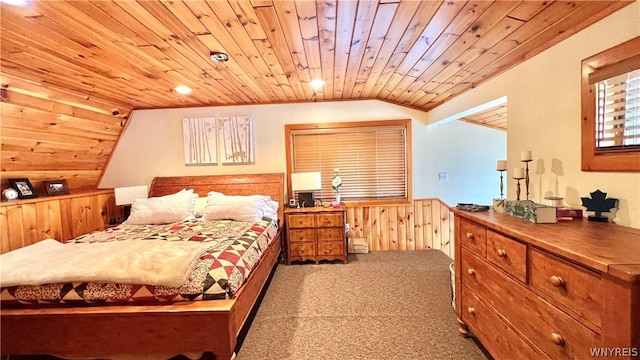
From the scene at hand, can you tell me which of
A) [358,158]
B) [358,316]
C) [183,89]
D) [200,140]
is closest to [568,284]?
[358,316]

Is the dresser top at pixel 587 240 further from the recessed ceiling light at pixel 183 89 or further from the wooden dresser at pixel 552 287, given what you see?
the recessed ceiling light at pixel 183 89

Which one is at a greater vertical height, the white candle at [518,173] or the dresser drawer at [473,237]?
the white candle at [518,173]

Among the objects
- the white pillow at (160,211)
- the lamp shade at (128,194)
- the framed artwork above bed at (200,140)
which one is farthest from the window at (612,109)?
the lamp shade at (128,194)

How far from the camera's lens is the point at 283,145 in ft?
13.4

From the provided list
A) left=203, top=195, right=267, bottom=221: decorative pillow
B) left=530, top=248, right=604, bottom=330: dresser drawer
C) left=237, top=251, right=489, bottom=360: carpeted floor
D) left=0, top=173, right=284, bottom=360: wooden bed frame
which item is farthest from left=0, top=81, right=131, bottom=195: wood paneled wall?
left=530, top=248, right=604, bottom=330: dresser drawer

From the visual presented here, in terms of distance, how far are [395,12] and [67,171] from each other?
4.37m

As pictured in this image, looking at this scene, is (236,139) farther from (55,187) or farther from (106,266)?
(106,266)

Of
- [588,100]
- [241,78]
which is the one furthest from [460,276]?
[241,78]

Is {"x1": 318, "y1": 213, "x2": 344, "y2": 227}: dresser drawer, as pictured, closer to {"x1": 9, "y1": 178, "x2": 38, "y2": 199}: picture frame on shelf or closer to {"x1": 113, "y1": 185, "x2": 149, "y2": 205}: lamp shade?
{"x1": 113, "y1": 185, "x2": 149, "y2": 205}: lamp shade

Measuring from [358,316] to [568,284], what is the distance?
1.58 meters

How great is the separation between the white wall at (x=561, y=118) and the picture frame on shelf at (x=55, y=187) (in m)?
4.99

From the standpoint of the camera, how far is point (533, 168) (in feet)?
6.84

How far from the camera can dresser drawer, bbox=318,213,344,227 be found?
355 centimetres

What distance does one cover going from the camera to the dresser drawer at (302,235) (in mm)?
3578
